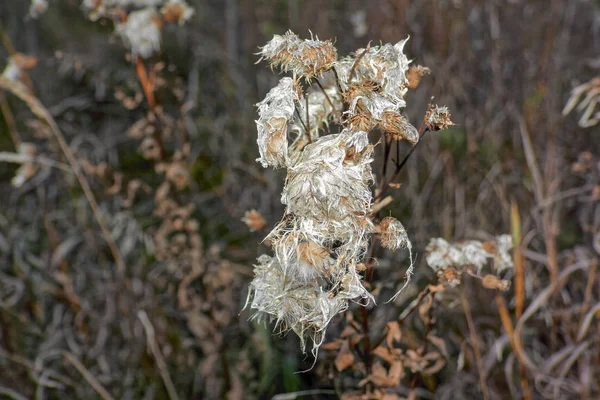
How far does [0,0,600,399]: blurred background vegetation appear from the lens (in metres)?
1.86

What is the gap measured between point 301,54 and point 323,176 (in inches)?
8.5

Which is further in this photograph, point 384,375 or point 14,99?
point 14,99

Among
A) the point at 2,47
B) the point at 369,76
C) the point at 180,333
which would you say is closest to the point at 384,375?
the point at 369,76

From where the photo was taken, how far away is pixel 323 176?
0.81 metres

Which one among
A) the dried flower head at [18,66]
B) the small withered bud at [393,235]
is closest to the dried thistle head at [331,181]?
the small withered bud at [393,235]

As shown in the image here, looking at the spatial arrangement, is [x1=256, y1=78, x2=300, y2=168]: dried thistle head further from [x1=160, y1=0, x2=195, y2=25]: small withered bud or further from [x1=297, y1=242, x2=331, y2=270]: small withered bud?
[x1=160, y1=0, x2=195, y2=25]: small withered bud

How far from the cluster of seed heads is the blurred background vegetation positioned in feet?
1.95

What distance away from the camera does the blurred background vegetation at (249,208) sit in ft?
6.11

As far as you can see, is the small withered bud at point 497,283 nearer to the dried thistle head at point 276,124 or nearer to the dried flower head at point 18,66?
the dried thistle head at point 276,124

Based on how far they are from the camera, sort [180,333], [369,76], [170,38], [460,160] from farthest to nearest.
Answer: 1. [170,38]
2. [460,160]
3. [180,333]
4. [369,76]

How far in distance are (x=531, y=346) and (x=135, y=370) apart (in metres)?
1.54

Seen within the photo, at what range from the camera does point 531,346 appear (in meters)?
1.97

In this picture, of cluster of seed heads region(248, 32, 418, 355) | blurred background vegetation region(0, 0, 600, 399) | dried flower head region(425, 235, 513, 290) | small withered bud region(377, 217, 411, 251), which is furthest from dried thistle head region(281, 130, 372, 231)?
blurred background vegetation region(0, 0, 600, 399)

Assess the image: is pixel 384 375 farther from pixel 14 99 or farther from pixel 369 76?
pixel 14 99
